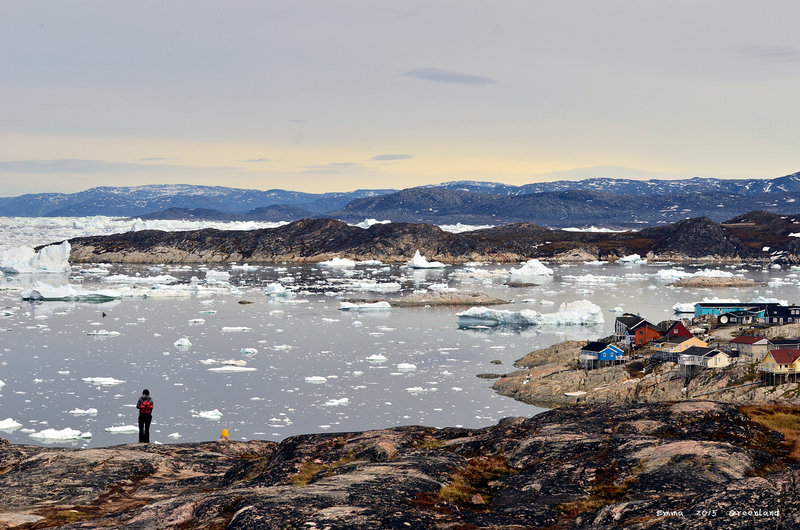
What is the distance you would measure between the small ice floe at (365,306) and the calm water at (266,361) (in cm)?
128

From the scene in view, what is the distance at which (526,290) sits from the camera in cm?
10500

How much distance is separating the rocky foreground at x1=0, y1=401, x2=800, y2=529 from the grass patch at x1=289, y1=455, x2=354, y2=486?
42 millimetres

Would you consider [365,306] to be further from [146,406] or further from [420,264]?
[420,264]

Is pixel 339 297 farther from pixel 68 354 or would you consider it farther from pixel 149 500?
pixel 149 500

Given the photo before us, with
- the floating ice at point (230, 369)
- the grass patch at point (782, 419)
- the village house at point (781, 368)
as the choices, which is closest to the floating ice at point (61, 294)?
the floating ice at point (230, 369)

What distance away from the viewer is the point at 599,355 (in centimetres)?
4409

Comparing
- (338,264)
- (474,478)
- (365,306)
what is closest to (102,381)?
(474,478)

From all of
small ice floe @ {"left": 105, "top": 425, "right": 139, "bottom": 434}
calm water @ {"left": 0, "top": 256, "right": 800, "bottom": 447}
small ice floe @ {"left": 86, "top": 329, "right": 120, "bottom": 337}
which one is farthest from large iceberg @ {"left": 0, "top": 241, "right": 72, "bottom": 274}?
small ice floe @ {"left": 105, "top": 425, "right": 139, "bottom": 434}

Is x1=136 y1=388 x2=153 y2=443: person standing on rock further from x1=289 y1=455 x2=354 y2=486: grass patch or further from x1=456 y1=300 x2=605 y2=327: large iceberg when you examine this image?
x1=456 y1=300 x2=605 y2=327: large iceberg

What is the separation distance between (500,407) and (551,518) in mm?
28017

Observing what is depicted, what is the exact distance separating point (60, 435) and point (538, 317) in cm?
4703

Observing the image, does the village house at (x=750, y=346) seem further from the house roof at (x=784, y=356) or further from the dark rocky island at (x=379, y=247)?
the dark rocky island at (x=379, y=247)

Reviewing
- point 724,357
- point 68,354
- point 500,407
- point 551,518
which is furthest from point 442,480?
point 68,354

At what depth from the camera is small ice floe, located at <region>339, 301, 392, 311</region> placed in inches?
3219
